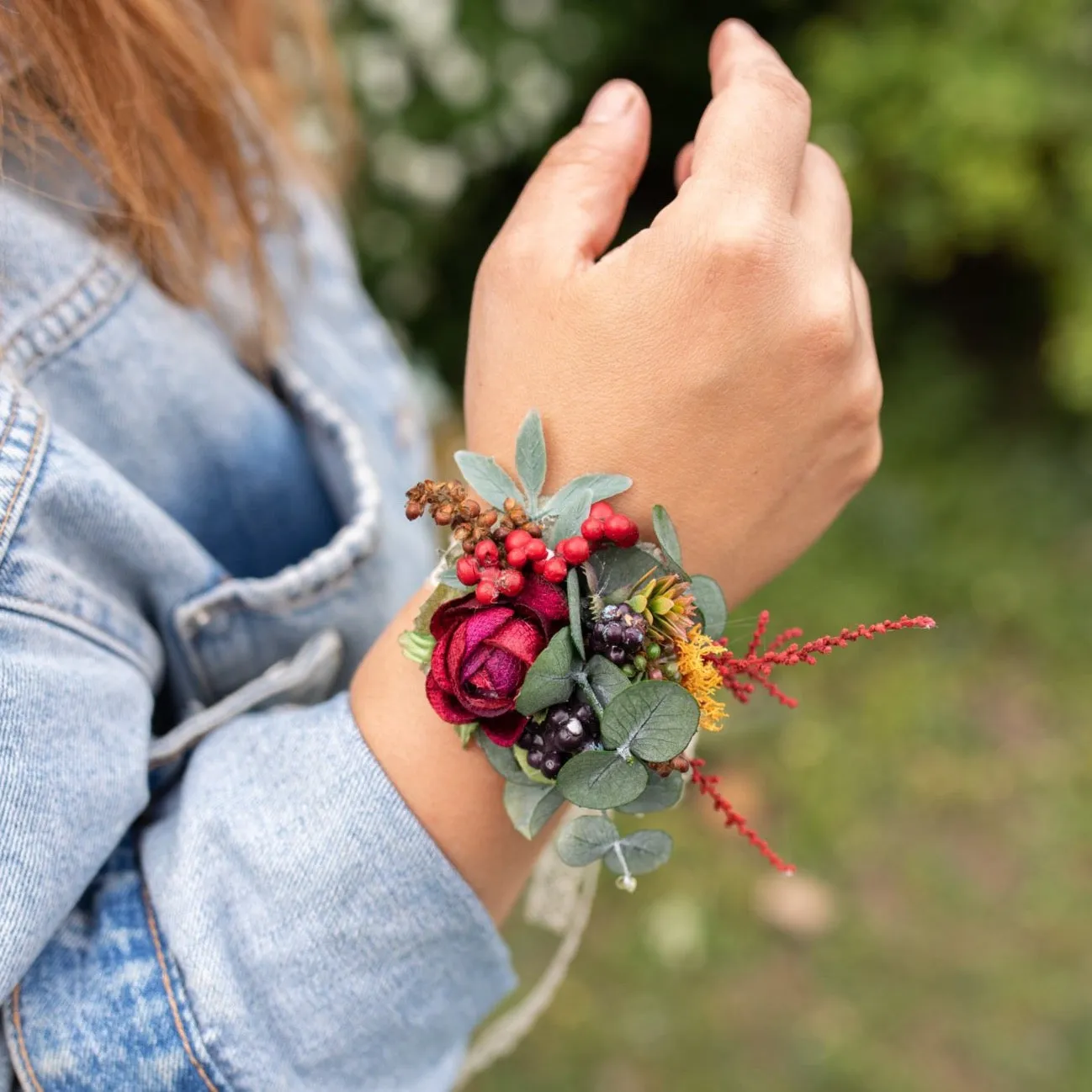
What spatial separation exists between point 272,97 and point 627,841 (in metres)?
1.11

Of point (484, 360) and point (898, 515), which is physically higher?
point (484, 360)

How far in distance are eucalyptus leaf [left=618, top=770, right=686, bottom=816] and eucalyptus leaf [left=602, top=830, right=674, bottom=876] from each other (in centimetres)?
2

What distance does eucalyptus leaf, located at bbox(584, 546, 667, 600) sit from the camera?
2.43 ft

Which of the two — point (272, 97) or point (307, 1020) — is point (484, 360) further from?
point (272, 97)

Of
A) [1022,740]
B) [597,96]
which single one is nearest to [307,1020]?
[597,96]

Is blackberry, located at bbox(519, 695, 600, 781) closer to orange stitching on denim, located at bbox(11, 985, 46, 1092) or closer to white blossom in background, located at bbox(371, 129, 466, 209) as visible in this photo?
orange stitching on denim, located at bbox(11, 985, 46, 1092)

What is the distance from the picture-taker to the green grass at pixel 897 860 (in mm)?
2010

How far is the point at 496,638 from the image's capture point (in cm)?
71

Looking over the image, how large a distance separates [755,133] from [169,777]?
746mm

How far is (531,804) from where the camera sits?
0.74m

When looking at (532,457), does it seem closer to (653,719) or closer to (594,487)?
(594,487)

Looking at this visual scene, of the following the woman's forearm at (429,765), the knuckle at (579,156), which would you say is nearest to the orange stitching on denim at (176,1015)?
the woman's forearm at (429,765)

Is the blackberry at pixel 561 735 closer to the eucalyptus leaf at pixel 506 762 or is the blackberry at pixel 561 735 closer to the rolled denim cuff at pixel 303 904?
the eucalyptus leaf at pixel 506 762

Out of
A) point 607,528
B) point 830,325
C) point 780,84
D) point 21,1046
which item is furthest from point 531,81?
point 21,1046
